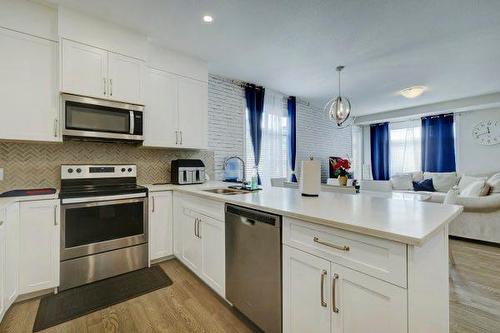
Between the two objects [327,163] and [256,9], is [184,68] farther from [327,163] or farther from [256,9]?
[327,163]

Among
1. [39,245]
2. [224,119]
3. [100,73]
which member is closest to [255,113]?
[224,119]

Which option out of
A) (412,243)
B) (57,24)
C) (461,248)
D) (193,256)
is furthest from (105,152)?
(461,248)

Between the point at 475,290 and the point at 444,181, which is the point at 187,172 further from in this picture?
the point at 444,181

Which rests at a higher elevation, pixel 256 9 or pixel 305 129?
pixel 256 9

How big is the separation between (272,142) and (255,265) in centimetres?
336

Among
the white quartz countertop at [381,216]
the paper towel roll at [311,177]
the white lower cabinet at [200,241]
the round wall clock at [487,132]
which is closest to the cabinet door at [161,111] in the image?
the white lower cabinet at [200,241]

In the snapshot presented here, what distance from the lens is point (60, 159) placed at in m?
2.45

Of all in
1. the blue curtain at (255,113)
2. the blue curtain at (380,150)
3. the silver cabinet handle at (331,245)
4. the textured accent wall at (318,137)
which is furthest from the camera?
the blue curtain at (380,150)

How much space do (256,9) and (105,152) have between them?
2.26 metres

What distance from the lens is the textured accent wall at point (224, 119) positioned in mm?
3770

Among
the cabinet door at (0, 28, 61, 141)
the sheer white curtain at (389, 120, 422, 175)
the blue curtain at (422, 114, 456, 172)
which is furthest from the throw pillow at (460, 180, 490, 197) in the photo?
the cabinet door at (0, 28, 61, 141)

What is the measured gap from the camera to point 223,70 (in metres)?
3.58

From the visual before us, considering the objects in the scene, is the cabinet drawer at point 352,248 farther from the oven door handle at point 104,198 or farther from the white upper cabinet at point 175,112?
the white upper cabinet at point 175,112

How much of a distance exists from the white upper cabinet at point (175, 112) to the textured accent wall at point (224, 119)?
551 mm
